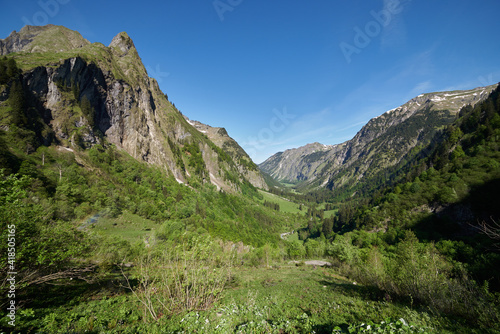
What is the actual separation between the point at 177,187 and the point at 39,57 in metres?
85.9

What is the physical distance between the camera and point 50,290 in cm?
1373

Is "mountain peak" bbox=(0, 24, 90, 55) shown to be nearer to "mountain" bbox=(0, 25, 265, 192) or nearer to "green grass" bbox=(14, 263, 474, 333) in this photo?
"mountain" bbox=(0, 25, 265, 192)

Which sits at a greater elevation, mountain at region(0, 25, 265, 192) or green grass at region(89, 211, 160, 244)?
mountain at region(0, 25, 265, 192)

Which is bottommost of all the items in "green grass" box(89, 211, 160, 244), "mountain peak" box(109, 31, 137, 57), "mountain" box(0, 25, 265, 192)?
"green grass" box(89, 211, 160, 244)

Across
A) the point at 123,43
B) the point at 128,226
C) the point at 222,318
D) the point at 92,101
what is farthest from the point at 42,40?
the point at 222,318

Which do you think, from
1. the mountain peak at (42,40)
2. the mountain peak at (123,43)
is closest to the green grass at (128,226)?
the mountain peak at (123,43)

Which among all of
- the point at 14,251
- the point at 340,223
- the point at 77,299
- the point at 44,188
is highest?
the point at 44,188

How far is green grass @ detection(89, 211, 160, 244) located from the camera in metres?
45.9

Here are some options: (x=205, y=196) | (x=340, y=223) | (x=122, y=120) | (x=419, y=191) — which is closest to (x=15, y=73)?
(x=122, y=120)

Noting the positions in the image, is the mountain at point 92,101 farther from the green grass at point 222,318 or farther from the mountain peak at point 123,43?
the green grass at point 222,318

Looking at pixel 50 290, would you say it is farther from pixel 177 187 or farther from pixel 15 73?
pixel 177 187

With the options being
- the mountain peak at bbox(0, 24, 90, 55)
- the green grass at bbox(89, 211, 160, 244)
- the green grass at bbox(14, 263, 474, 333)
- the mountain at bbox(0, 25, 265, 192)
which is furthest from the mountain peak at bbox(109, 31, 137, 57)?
the green grass at bbox(14, 263, 474, 333)

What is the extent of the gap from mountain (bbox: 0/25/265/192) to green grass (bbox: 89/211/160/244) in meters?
35.4

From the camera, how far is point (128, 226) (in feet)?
181
